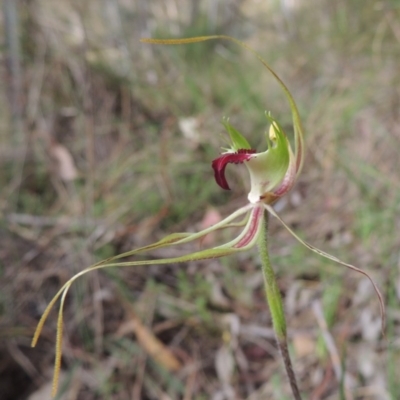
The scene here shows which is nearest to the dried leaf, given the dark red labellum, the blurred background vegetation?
the blurred background vegetation

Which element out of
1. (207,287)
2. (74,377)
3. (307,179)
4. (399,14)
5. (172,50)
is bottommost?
(74,377)

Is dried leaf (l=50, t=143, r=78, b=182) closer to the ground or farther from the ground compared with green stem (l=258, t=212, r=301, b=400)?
closer to the ground

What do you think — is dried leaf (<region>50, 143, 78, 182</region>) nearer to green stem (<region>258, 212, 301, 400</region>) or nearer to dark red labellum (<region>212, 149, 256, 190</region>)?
dark red labellum (<region>212, 149, 256, 190</region>)

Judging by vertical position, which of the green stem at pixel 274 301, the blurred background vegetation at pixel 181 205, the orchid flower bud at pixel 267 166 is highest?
the orchid flower bud at pixel 267 166

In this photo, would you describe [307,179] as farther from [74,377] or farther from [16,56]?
[16,56]

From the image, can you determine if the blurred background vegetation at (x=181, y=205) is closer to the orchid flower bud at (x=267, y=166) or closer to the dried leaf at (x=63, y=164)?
the dried leaf at (x=63, y=164)

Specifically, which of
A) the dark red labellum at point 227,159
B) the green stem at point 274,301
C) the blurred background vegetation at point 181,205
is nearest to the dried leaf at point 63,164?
the blurred background vegetation at point 181,205

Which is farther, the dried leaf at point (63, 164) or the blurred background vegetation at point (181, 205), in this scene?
the dried leaf at point (63, 164)

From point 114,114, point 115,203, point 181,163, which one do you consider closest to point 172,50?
point 114,114

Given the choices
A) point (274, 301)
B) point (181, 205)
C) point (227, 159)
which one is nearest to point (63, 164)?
point (181, 205)
